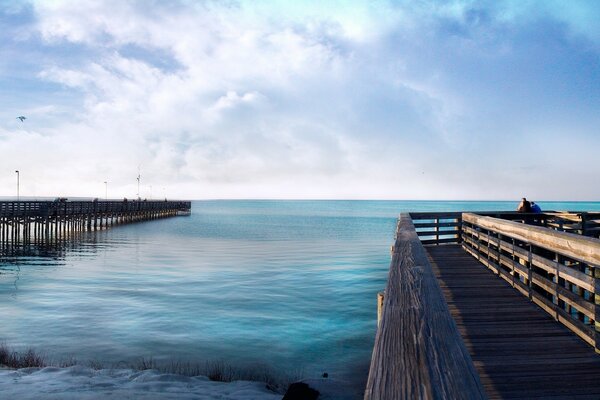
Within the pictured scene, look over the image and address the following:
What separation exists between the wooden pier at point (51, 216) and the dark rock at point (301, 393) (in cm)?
3843

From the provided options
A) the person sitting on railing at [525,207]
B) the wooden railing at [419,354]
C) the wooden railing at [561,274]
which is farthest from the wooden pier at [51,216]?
the wooden railing at [419,354]

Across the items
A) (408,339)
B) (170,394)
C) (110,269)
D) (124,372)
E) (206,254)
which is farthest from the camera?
(206,254)

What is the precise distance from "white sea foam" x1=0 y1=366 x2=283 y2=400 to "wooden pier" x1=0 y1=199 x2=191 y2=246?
3441 cm

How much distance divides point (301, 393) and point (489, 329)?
115 inches

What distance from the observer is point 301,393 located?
6488mm

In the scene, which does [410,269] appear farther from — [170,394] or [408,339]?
[170,394]

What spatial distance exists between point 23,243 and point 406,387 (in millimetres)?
42899

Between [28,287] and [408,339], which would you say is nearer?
[408,339]

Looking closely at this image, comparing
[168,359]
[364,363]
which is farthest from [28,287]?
[364,363]

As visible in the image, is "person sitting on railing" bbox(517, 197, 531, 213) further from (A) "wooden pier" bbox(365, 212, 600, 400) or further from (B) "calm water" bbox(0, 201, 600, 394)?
(B) "calm water" bbox(0, 201, 600, 394)

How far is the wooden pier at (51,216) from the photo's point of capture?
1537 inches

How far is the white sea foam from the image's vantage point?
7070 millimetres

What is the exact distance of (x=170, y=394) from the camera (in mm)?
7238

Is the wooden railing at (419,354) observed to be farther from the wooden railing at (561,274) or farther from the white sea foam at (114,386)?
the white sea foam at (114,386)
